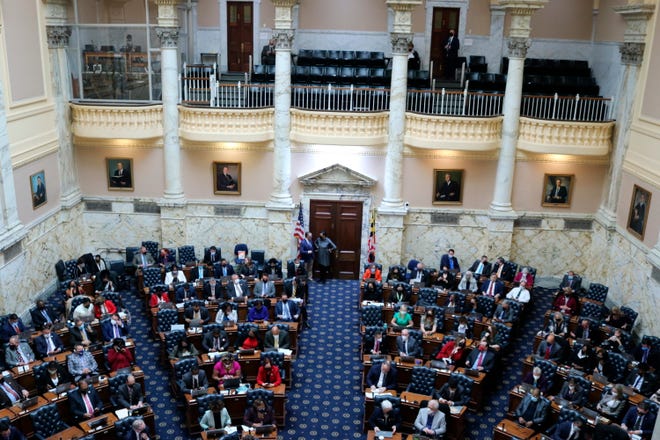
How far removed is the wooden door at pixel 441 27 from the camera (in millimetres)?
20844

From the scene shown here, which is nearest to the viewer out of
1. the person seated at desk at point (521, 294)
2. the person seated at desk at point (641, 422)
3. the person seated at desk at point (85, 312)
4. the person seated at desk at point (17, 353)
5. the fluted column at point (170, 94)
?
the person seated at desk at point (641, 422)

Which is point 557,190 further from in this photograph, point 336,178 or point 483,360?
point 483,360

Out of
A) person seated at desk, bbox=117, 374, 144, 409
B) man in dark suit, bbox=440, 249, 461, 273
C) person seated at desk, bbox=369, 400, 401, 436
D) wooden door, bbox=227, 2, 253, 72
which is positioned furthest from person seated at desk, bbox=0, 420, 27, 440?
wooden door, bbox=227, 2, 253, 72

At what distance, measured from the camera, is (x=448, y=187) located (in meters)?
18.4

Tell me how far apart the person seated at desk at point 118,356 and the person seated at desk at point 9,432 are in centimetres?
243

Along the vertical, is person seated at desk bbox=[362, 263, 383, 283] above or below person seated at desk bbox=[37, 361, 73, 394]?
above

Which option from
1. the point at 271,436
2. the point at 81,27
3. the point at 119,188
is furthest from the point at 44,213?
the point at 271,436

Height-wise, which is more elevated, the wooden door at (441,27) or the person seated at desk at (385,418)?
the wooden door at (441,27)

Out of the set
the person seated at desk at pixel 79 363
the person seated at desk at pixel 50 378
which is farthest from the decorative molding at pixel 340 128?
the person seated at desk at pixel 50 378

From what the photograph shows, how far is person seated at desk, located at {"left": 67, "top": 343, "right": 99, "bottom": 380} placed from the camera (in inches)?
495

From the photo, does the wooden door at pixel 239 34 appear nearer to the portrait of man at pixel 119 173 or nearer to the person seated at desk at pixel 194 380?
the portrait of man at pixel 119 173

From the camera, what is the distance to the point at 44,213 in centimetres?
1694

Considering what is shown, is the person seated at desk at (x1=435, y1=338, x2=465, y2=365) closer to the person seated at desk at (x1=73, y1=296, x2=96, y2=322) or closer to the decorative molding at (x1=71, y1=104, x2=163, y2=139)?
the person seated at desk at (x1=73, y1=296, x2=96, y2=322)

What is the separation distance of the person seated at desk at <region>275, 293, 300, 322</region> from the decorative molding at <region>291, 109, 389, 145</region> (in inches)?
194
